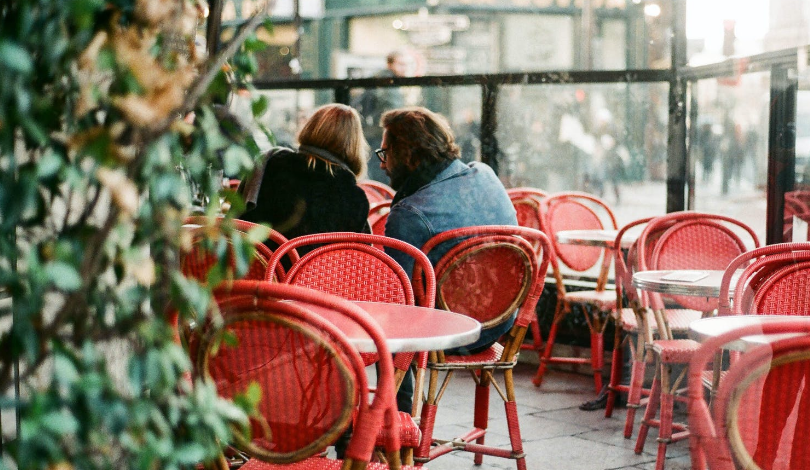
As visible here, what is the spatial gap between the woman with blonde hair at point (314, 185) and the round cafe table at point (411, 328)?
1056 millimetres

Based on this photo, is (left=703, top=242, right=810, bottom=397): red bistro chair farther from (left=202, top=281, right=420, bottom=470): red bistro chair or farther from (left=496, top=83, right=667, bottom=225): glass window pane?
(left=496, top=83, right=667, bottom=225): glass window pane

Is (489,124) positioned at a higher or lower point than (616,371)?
higher

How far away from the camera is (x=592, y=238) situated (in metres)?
4.81

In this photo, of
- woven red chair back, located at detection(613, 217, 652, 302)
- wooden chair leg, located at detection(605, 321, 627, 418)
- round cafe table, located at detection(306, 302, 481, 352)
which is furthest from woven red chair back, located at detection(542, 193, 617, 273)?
round cafe table, located at detection(306, 302, 481, 352)

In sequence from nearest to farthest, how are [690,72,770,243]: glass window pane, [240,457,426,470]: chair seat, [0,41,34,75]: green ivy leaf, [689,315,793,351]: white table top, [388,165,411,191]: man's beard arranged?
[0,41,34,75]: green ivy leaf → [689,315,793,351]: white table top → [240,457,426,470]: chair seat → [388,165,411,191]: man's beard → [690,72,770,243]: glass window pane

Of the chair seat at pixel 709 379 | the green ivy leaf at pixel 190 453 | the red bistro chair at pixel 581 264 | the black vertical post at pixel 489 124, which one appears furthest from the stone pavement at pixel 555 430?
the green ivy leaf at pixel 190 453

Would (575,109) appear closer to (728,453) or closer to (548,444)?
(548,444)

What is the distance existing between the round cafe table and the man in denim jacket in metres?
0.86

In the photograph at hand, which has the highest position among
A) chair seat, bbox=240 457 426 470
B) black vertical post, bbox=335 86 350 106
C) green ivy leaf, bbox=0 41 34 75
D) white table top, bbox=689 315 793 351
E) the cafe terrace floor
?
black vertical post, bbox=335 86 350 106

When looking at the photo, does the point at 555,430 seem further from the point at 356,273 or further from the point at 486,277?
the point at 356,273

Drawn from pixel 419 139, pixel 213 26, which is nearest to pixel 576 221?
pixel 419 139

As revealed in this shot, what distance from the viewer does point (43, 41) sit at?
108 cm

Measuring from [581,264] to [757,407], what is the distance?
13.2ft

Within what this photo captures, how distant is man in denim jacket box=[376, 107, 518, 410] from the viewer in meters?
3.37
